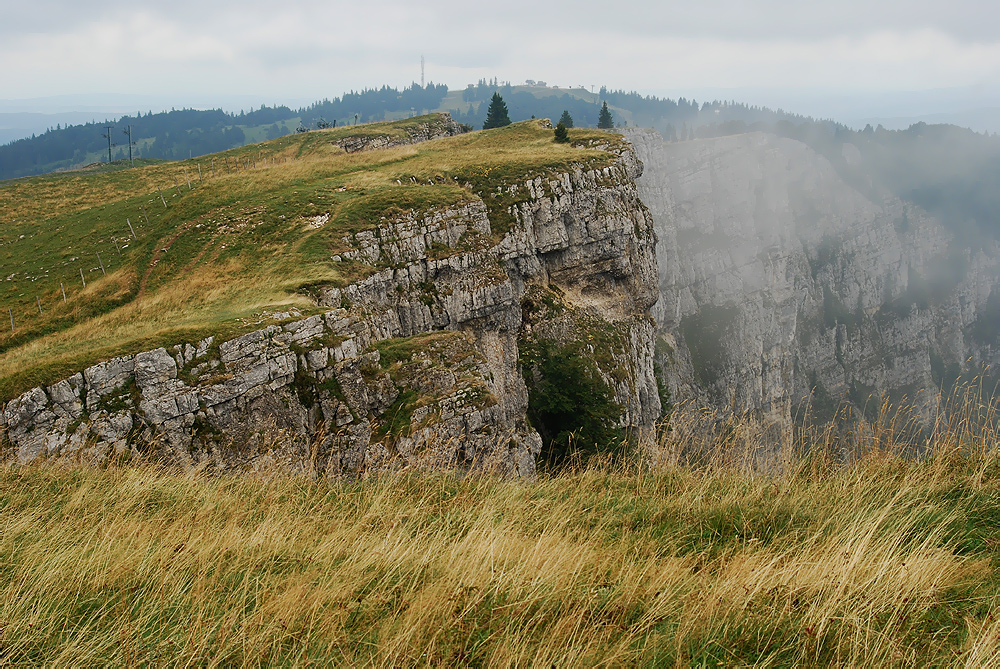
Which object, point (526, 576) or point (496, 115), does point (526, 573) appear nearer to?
point (526, 576)

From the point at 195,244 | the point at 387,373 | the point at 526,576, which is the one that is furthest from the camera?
the point at 195,244

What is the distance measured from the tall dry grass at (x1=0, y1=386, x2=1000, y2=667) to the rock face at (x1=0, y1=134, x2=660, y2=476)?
2.47 metres

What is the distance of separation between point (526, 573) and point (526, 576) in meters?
0.06

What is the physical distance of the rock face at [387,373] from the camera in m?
18.3

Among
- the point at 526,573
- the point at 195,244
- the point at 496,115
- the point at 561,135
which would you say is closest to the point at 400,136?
the point at 496,115

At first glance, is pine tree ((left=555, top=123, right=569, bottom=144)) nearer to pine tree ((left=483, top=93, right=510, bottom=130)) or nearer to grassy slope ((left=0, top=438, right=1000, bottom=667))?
pine tree ((left=483, top=93, right=510, bottom=130))

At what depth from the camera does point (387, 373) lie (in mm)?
25094

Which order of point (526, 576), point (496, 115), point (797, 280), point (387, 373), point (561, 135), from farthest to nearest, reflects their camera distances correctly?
point (797, 280), point (496, 115), point (561, 135), point (387, 373), point (526, 576)

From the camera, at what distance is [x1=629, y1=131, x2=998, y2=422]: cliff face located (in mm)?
107688

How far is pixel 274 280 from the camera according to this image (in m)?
28.6

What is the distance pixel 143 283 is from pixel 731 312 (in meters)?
107

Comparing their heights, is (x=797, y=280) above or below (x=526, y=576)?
below

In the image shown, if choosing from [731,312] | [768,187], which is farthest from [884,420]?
[768,187]

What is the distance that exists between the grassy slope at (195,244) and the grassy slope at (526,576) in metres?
17.8
